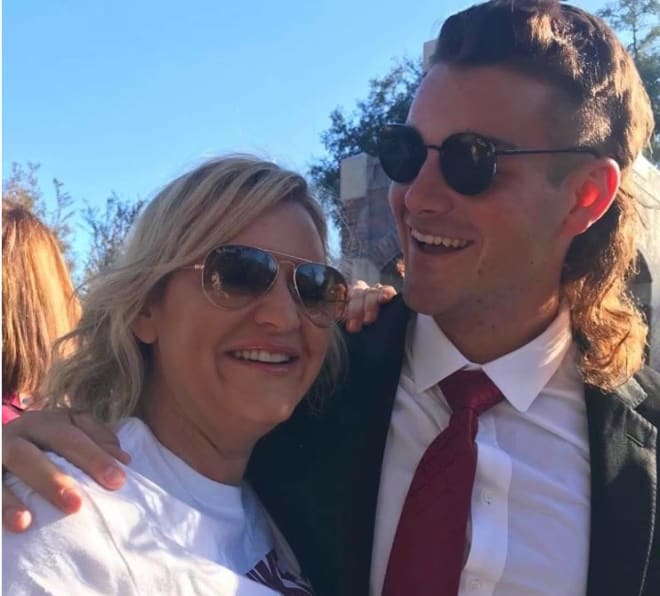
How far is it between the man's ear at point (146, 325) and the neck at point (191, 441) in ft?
0.48

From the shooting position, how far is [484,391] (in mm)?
2068

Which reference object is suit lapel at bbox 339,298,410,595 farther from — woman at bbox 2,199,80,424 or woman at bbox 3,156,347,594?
woman at bbox 2,199,80,424

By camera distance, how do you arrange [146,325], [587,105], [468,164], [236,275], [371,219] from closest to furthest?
[236,275] < [146,325] < [468,164] < [587,105] < [371,219]

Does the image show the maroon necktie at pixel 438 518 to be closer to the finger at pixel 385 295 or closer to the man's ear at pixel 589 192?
the finger at pixel 385 295

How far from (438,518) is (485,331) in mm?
605

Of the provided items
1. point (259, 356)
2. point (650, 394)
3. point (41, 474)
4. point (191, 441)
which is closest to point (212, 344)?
point (259, 356)

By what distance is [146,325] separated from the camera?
1766mm

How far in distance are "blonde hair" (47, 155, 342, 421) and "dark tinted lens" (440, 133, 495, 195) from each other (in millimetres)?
486

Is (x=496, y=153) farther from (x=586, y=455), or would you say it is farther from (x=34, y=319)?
(x=34, y=319)

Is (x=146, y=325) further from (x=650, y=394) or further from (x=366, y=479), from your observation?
(x=650, y=394)

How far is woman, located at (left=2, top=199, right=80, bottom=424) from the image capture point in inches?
103

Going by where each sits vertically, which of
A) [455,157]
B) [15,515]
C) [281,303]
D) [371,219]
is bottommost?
[371,219]

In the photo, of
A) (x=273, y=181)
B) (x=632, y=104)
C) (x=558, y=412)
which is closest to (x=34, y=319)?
(x=273, y=181)

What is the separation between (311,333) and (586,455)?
81cm
